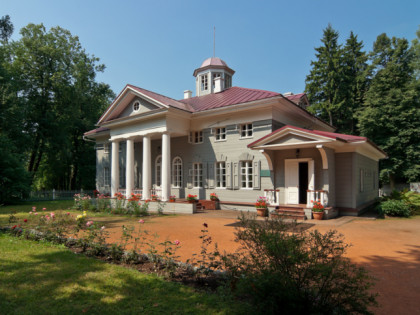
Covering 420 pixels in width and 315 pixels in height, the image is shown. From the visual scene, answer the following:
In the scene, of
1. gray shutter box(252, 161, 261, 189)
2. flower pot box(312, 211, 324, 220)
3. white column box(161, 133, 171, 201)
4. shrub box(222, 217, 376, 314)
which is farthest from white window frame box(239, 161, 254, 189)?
shrub box(222, 217, 376, 314)

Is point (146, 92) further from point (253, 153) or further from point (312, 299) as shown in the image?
point (312, 299)

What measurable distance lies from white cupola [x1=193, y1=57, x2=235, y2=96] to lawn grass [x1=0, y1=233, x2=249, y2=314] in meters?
18.1

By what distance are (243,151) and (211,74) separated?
9.47 meters

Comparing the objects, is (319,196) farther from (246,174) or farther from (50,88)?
(50,88)

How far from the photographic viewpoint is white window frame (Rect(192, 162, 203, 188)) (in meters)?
17.1

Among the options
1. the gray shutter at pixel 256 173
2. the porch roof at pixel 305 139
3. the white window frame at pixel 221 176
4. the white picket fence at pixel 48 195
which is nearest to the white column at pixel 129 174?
the white window frame at pixel 221 176

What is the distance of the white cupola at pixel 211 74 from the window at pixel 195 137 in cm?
541

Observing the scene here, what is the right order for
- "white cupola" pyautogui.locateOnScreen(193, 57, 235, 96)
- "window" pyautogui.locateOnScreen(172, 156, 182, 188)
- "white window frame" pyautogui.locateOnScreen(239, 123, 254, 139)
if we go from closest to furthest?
1. "white window frame" pyautogui.locateOnScreen(239, 123, 254, 139)
2. "window" pyautogui.locateOnScreen(172, 156, 182, 188)
3. "white cupola" pyautogui.locateOnScreen(193, 57, 235, 96)

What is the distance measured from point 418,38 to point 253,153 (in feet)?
89.7

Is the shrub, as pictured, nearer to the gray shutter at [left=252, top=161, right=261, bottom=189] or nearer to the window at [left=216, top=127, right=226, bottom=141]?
the gray shutter at [left=252, top=161, right=261, bottom=189]

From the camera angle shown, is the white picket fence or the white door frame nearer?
the white door frame

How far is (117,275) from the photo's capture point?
4.61 metres

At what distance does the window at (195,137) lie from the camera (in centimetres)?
1731

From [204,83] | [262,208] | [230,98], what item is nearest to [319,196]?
[262,208]
